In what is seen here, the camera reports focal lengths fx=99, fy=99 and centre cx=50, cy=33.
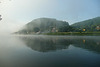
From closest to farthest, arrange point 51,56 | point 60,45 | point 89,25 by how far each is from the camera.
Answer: point 51,56, point 60,45, point 89,25

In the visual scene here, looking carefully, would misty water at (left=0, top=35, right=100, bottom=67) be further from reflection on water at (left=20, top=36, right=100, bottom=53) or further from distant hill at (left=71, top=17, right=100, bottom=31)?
distant hill at (left=71, top=17, right=100, bottom=31)

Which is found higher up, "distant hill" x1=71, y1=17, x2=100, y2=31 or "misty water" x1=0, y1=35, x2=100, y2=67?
"distant hill" x1=71, y1=17, x2=100, y2=31

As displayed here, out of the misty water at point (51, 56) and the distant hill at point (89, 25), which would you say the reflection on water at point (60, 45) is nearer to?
the misty water at point (51, 56)

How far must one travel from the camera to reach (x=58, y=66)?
8.05 meters

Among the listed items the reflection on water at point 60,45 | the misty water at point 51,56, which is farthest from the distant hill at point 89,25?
the misty water at point 51,56

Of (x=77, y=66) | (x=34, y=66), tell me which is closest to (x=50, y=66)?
(x=34, y=66)

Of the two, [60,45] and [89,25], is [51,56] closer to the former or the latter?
[60,45]

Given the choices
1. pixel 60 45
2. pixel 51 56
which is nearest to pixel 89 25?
pixel 60 45

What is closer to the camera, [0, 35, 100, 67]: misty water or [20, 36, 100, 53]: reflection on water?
[0, 35, 100, 67]: misty water

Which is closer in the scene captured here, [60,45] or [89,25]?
[60,45]

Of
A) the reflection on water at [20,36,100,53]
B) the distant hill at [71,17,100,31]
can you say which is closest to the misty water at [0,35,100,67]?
the reflection on water at [20,36,100,53]

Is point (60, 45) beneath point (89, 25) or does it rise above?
beneath

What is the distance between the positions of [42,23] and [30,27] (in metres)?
25.4

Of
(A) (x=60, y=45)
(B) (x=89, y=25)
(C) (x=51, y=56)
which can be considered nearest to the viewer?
(C) (x=51, y=56)
